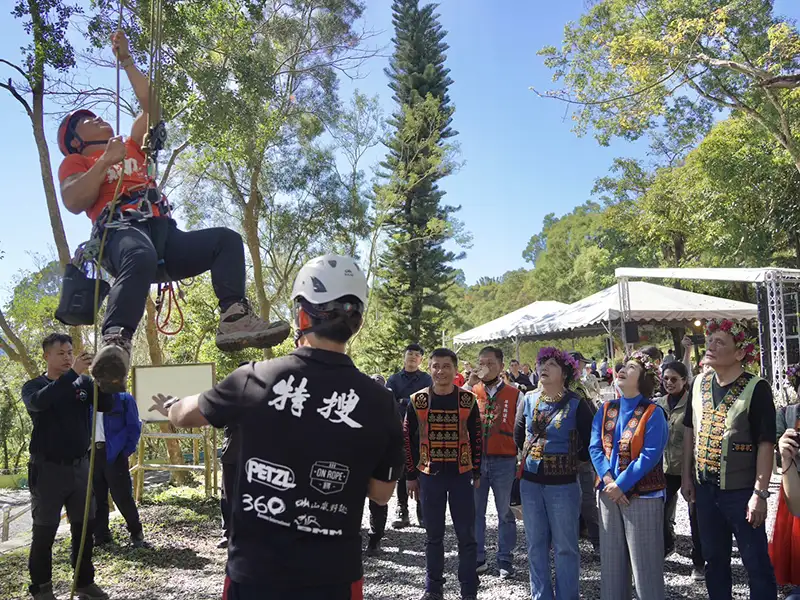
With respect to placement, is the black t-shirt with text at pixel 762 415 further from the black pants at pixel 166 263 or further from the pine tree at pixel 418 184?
the pine tree at pixel 418 184

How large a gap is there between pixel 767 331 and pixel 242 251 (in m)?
11.5

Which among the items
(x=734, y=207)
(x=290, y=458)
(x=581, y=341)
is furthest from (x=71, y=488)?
(x=581, y=341)

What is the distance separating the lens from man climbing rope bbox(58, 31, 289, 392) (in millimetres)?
2766

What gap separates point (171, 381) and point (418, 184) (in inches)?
719

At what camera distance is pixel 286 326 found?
2871 millimetres

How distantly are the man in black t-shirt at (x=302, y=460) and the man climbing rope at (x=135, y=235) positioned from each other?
0.75 meters

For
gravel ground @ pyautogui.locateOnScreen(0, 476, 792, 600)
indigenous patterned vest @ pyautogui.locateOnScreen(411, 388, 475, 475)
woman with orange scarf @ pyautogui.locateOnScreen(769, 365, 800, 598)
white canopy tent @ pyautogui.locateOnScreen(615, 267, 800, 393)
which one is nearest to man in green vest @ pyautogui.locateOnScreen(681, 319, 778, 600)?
woman with orange scarf @ pyautogui.locateOnScreen(769, 365, 800, 598)

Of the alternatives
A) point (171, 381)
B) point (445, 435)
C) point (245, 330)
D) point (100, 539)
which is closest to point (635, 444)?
point (445, 435)

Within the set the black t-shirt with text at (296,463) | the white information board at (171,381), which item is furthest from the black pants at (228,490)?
the white information board at (171,381)

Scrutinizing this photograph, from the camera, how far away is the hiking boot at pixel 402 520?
25.3 ft

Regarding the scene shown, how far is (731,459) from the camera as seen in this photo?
3.90m

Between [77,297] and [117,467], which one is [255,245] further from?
[77,297]

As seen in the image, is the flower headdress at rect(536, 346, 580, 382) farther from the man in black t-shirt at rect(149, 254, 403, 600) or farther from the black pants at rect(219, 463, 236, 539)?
the black pants at rect(219, 463, 236, 539)

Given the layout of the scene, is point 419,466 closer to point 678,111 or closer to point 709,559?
point 709,559
